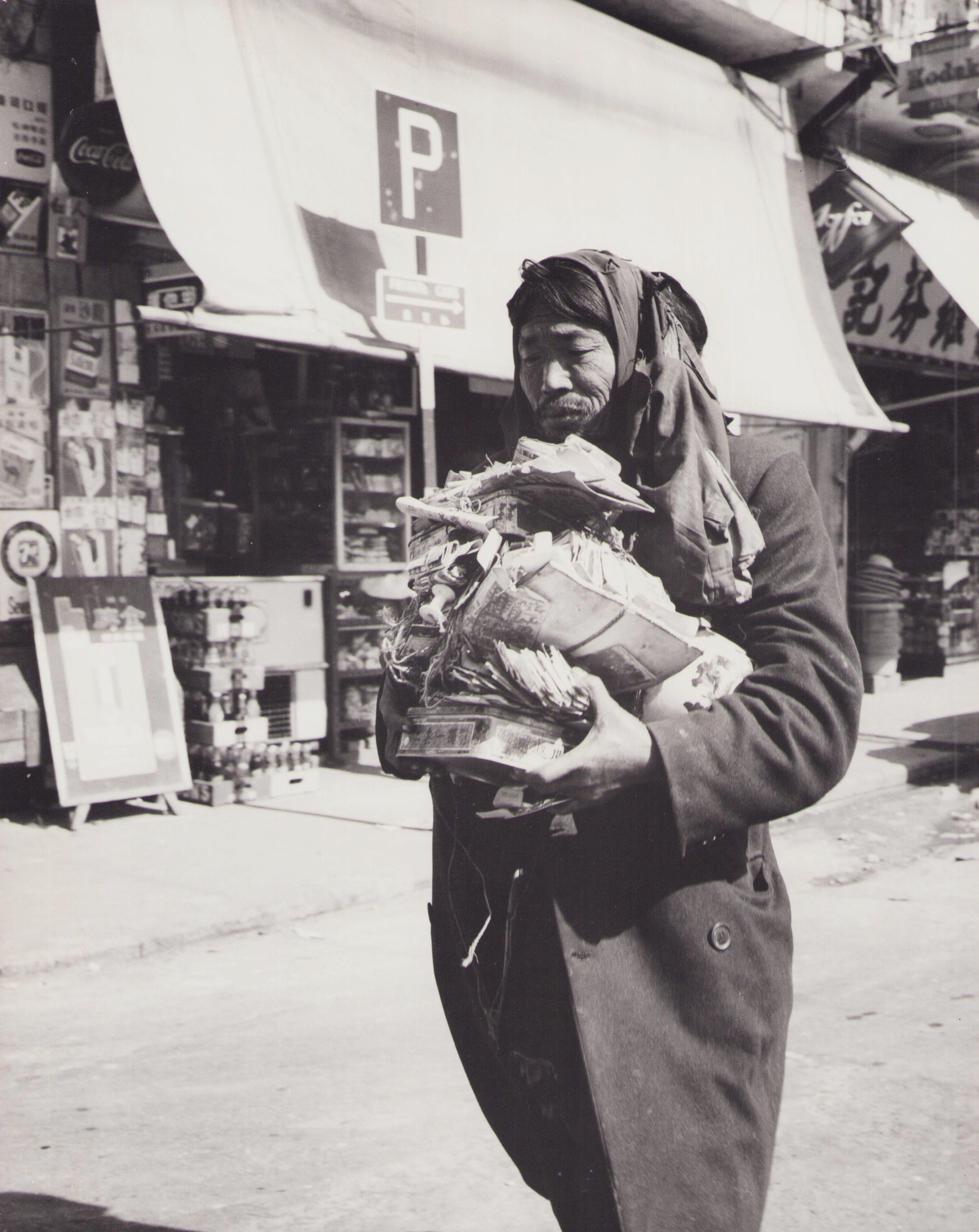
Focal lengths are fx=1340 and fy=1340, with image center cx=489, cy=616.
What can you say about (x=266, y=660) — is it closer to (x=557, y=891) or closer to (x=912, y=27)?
(x=557, y=891)

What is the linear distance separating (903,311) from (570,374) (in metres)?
12.7

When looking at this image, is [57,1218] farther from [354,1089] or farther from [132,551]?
[132,551]

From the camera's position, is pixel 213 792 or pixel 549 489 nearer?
pixel 549 489

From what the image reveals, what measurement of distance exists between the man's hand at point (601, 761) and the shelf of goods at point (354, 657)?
7471mm

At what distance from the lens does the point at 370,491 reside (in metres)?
9.59

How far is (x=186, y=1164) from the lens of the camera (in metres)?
3.74

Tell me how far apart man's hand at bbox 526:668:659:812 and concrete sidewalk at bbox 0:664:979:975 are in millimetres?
4445

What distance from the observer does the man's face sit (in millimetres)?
1927

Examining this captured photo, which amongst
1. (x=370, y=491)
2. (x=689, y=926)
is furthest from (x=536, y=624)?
(x=370, y=491)

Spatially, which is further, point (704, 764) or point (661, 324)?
point (661, 324)

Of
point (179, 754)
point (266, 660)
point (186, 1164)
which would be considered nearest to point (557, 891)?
point (186, 1164)

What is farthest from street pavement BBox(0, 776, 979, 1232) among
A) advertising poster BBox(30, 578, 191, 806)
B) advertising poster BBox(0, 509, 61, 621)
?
advertising poster BBox(0, 509, 61, 621)

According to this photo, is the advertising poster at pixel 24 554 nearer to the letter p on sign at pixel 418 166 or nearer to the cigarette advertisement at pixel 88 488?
the cigarette advertisement at pixel 88 488

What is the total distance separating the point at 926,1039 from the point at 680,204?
6.63 m
